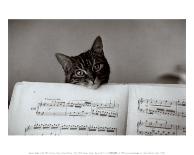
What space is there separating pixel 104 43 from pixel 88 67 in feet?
0.31

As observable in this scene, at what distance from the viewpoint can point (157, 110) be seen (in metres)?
1.01

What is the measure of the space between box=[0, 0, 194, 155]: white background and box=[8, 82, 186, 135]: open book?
0.02 metres

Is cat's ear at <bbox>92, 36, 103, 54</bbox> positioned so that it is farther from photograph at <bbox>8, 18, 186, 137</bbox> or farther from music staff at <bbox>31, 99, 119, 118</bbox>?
music staff at <bbox>31, 99, 119, 118</bbox>

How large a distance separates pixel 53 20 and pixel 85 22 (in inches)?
3.8

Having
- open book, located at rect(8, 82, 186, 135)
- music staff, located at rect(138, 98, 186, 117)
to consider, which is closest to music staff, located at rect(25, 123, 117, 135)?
open book, located at rect(8, 82, 186, 135)

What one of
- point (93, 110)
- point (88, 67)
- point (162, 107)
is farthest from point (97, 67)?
point (162, 107)

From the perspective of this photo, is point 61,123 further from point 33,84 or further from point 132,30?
point 132,30
